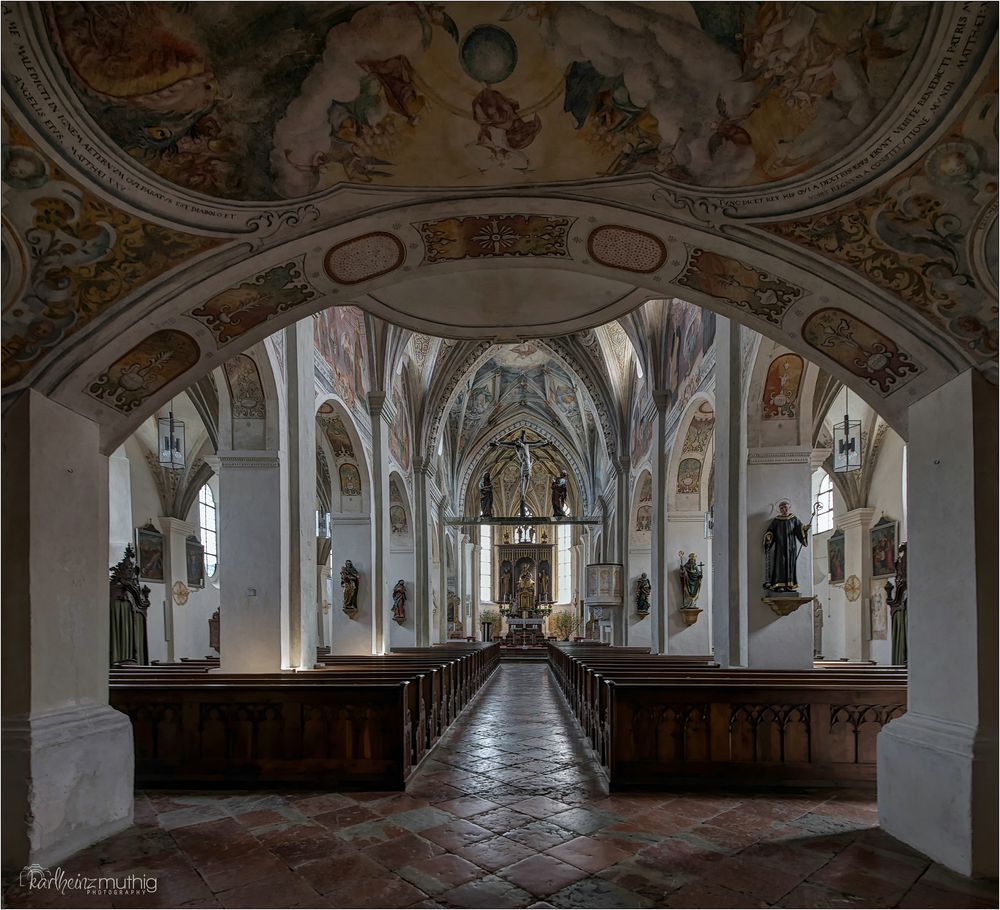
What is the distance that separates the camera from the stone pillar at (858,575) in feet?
60.6

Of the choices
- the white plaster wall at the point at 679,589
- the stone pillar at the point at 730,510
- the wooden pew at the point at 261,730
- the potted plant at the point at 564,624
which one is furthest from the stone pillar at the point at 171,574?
the potted plant at the point at 564,624

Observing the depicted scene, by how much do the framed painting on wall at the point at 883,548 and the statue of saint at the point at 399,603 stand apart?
11.5m

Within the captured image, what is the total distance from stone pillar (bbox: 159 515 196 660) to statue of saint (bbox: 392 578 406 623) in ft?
17.4

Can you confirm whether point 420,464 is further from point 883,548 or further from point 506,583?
point 506,583

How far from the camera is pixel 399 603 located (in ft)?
70.2

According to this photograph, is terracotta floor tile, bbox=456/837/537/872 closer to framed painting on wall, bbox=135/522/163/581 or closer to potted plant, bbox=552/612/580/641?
framed painting on wall, bbox=135/522/163/581

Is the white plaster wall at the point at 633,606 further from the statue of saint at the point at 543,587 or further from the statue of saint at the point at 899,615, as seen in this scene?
the statue of saint at the point at 543,587

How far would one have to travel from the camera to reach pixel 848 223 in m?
5.50

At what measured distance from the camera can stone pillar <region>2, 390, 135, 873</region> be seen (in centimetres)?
512

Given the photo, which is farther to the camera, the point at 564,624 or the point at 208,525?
the point at 564,624

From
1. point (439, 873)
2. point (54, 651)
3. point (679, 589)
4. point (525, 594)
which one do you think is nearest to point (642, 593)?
point (679, 589)

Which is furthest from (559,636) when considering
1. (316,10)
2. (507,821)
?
(316,10)

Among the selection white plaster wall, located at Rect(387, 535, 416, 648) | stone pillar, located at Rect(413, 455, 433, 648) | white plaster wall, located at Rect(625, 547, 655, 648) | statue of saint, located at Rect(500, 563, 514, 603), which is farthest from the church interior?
statue of saint, located at Rect(500, 563, 514, 603)

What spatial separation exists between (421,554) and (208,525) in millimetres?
6190
